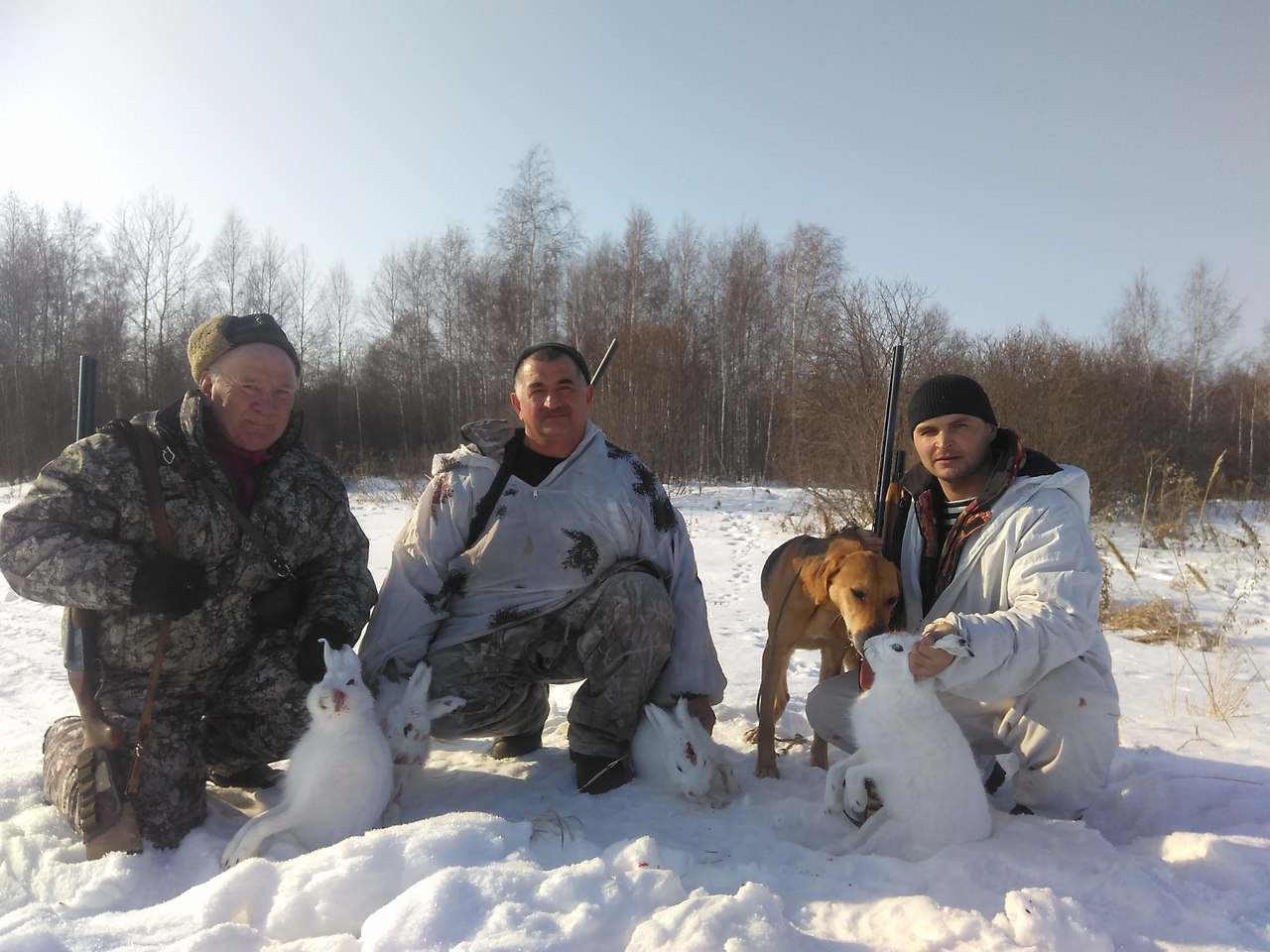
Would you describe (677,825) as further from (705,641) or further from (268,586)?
(268,586)

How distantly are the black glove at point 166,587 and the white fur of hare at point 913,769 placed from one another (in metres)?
2.22

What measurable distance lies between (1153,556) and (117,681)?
32.5 ft

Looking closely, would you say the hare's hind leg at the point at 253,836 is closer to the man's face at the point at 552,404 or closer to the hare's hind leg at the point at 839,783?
the man's face at the point at 552,404

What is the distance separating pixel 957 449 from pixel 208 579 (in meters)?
2.77

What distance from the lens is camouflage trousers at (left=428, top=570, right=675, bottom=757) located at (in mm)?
2998

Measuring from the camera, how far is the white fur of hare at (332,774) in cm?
225

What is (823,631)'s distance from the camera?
314 cm

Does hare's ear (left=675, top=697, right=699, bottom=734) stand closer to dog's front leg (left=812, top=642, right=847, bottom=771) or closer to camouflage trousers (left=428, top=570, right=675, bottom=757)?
camouflage trousers (left=428, top=570, right=675, bottom=757)

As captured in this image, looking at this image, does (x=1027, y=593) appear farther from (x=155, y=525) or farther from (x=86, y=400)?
(x=86, y=400)

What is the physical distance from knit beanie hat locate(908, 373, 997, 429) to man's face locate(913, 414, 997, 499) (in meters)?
0.02

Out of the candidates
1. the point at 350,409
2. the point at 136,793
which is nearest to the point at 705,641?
the point at 136,793

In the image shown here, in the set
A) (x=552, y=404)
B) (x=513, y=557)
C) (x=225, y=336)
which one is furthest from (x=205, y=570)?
(x=552, y=404)

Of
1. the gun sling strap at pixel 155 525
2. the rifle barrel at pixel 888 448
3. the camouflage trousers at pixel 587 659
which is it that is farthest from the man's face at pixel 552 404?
the rifle barrel at pixel 888 448

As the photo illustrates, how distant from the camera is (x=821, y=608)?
3.08 m
